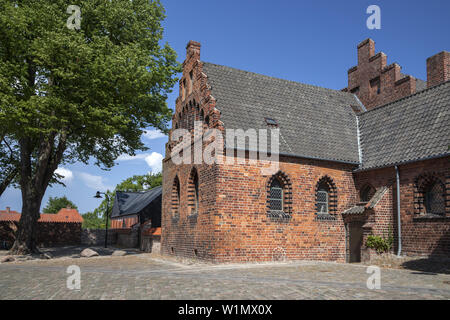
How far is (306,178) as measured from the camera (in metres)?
18.0

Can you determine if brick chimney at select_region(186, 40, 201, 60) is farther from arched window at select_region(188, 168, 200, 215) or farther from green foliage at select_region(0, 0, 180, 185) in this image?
arched window at select_region(188, 168, 200, 215)

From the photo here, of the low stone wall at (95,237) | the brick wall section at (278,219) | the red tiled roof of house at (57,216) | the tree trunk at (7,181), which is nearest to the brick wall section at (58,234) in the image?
the low stone wall at (95,237)

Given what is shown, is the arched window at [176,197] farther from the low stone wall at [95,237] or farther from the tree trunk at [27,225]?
the low stone wall at [95,237]

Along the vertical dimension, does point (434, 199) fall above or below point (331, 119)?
below

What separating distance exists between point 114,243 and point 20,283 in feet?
108

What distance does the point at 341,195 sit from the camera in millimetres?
18906

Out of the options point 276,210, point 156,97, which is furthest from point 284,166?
point 156,97

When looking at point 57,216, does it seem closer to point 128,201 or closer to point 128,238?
point 128,201

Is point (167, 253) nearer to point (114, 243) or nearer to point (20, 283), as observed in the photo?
point (20, 283)

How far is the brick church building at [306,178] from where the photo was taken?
1598 centimetres

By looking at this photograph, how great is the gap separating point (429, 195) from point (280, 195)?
6.15m

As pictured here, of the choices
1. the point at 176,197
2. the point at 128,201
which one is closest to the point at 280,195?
the point at 176,197

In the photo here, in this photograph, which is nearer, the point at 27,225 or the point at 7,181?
the point at 27,225

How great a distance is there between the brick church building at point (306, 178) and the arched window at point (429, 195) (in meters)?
0.04
